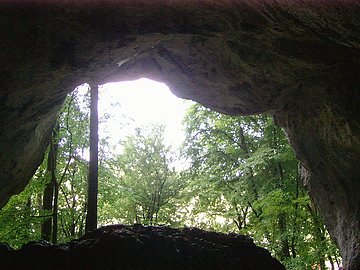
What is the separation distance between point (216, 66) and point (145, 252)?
4.10m

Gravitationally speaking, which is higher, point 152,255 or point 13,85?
point 13,85

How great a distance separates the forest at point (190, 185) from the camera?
11.3 meters

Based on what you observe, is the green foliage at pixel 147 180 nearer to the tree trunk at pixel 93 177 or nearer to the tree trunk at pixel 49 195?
the tree trunk at pixel 49 195

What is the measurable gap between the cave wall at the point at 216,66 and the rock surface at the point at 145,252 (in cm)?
216

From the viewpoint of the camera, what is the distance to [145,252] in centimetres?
604

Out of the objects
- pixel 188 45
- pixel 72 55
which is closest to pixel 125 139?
pixel 188 45

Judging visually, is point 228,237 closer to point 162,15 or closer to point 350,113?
point 350,113

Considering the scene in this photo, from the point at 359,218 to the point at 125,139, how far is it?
12372mm

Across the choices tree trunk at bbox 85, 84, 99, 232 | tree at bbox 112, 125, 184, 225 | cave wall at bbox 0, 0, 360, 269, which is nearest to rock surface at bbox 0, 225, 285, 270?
cave wall at bbox 0, 0, 360, 269

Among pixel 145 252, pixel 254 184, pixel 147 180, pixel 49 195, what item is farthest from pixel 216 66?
pixel 147 180

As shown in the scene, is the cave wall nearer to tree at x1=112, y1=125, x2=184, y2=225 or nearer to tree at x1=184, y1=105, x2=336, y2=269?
tree at x1=184, y1=105, x2=336, y2=269

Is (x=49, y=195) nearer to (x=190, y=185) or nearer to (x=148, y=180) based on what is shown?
(x=148, y=180)

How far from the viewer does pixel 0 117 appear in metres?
5.60

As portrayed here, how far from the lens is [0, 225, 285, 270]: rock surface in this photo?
18.5ft
